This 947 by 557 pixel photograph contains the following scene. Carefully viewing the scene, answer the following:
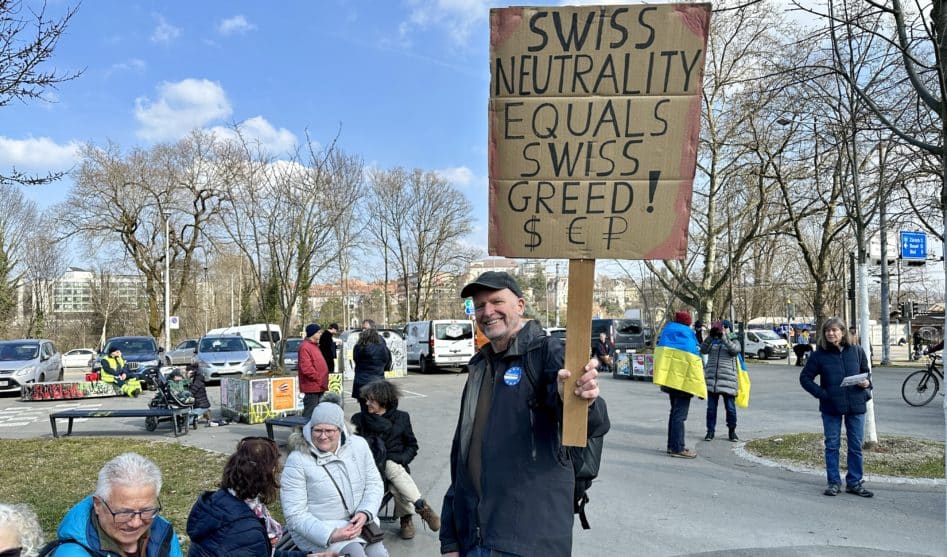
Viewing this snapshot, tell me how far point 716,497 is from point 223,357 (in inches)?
755

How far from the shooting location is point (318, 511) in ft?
16.4

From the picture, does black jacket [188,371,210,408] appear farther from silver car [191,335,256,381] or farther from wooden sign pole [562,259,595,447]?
wooden sign pole [562,259,595,447]

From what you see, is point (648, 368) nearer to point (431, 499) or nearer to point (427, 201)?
point (431, 499)

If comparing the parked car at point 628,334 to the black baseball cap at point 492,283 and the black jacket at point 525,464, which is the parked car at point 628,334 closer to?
the black baseball cap at point 492,283

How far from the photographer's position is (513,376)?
295 cm

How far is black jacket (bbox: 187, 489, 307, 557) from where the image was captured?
4.12m

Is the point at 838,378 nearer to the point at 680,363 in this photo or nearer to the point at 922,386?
the point at 680,363

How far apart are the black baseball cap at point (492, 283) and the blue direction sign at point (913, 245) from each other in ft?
72.7

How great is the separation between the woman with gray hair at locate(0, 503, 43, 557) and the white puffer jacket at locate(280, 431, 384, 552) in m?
2.17

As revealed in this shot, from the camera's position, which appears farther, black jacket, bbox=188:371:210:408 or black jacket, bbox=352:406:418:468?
black jacket, bbox=188:371:210:408

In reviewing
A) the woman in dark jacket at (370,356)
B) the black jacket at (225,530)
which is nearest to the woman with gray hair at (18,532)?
the black jacket at (225,530)

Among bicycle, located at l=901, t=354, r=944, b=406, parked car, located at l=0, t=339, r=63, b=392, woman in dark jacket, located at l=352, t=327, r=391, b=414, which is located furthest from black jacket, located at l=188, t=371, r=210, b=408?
bicycle, located at l=901, t=354, r=944, b=406

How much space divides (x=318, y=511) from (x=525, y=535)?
2.59 meters

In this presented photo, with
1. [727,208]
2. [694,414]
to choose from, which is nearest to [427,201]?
[727,208]
